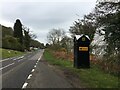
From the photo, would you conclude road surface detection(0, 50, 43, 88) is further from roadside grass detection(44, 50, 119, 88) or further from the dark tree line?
the dark tree line

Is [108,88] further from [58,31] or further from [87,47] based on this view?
[58,31]

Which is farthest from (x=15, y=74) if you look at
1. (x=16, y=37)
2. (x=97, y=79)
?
(x=16, y=37)

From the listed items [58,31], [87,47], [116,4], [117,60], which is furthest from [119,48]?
[58,31]

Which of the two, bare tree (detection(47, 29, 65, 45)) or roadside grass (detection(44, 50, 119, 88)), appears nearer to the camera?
roadside grass (detection(44, 50, 119, 88))

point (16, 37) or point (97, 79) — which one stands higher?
point (16, 37)

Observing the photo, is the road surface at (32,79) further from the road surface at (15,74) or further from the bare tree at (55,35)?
the bare tree at (55,35)

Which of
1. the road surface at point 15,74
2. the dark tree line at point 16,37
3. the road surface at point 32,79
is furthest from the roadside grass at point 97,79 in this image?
the dark tree line at point 16,37

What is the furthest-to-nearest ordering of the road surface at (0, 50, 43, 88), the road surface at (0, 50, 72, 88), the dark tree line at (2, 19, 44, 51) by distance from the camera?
the dark tree line at (2, 19, 44, 51), the road surface at (0, 50, 43, 88), the road surface at (0, 50, 72, 88)

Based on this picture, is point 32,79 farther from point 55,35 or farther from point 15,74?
point 55,35

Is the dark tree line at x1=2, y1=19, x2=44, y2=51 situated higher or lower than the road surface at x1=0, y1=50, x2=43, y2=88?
higher

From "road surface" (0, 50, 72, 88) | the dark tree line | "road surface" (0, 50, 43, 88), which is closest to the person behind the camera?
"road surface" (0, 50, 72, 88)

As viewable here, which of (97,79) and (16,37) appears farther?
(16,37)

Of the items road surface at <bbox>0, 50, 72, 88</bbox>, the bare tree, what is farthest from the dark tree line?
road surface at <bbox>0, 50, 72, 88</bbox>

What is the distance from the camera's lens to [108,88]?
48.2 ft
